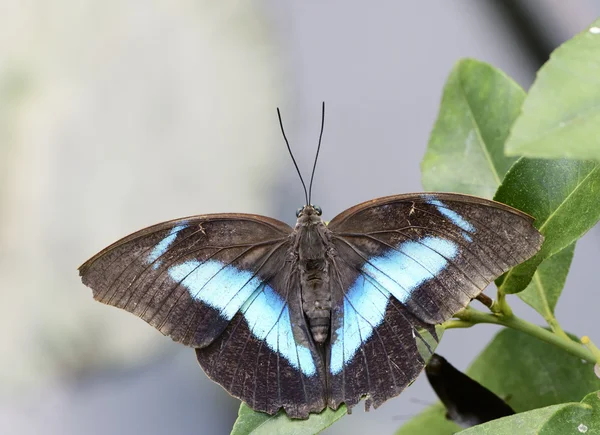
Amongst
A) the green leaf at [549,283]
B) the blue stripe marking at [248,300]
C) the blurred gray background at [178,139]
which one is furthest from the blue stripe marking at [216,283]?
the blurred gray background at [178,139]

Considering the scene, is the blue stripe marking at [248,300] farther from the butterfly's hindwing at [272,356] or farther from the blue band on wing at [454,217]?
the blue band on wing at [454,217]

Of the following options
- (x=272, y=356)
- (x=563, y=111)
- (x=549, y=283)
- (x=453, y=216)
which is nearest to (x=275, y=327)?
(x=272, y=356)

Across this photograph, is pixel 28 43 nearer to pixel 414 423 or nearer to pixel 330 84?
pixel 330 84

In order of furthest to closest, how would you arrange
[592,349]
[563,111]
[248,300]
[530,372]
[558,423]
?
[530,372]
[248,300]
[592,349]
[558,423]
[563,111]

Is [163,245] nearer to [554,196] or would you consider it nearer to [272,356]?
[272,356]

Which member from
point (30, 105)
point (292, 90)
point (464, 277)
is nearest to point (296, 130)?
point (292, 90)

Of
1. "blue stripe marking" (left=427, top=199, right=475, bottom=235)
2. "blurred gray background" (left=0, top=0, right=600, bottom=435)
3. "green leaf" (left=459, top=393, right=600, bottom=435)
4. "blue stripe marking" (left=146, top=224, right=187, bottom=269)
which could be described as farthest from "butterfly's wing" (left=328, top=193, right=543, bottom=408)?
"blurred gray background" (left=0, top=0, right=600, bottom=435)

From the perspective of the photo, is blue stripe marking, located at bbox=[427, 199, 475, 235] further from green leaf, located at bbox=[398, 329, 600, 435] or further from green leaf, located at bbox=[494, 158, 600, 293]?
green leaf, located at bbox=[398, 329, 600, 435]
